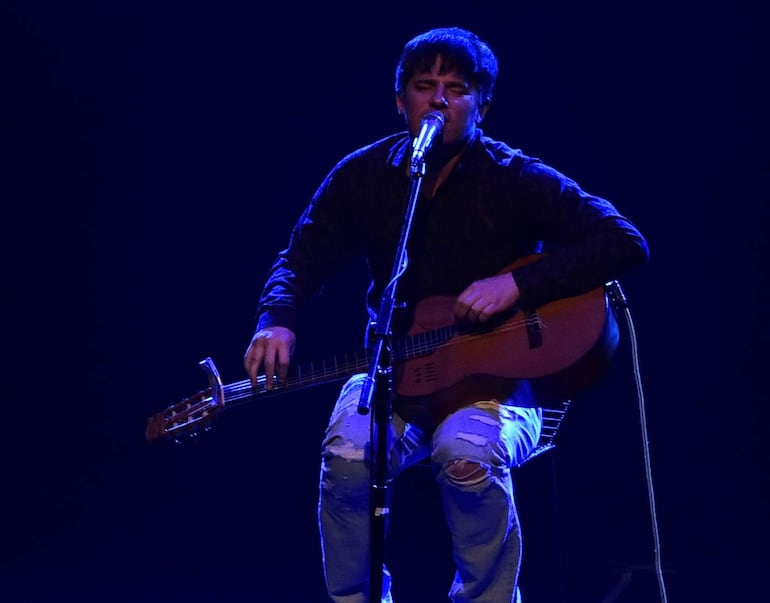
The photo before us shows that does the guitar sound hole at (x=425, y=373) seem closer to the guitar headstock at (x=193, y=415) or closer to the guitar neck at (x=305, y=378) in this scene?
the guitar neck at (x=305, y=378)

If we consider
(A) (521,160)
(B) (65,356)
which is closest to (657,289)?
(A) (521,160)

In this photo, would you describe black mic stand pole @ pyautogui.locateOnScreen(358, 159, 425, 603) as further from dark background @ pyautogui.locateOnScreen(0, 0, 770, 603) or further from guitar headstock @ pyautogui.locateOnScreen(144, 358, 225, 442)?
dark background @ pyautogui.locateOnScreen(0, 0, 770, 603)

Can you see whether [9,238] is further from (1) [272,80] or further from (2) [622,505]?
(2) [622,505]

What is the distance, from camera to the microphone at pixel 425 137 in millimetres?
2086

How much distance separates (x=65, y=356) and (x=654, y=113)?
2.68 meters

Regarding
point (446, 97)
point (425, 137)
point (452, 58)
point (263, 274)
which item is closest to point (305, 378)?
point (425, 137)

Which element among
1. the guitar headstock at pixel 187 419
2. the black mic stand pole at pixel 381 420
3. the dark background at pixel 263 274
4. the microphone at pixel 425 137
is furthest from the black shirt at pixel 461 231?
the dark background at pixel 263 274

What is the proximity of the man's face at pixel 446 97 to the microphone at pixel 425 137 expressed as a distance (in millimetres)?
358

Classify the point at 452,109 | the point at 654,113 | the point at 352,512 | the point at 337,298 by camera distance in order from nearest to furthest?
the point at 352,512 < the point at 452,109 < the point at 654,113 < the point at 337,298

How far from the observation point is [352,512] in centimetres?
248

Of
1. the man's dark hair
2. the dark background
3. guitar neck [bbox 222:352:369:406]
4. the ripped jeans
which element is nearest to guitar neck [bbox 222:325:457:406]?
guitar neck [bbox 222:352:369:406]

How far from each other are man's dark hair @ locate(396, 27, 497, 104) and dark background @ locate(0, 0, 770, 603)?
89 centimetres

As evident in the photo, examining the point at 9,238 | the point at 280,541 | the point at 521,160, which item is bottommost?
the point at 280,541

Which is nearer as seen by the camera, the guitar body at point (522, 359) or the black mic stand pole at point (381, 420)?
the black mic stand pole at point (381, 420)
